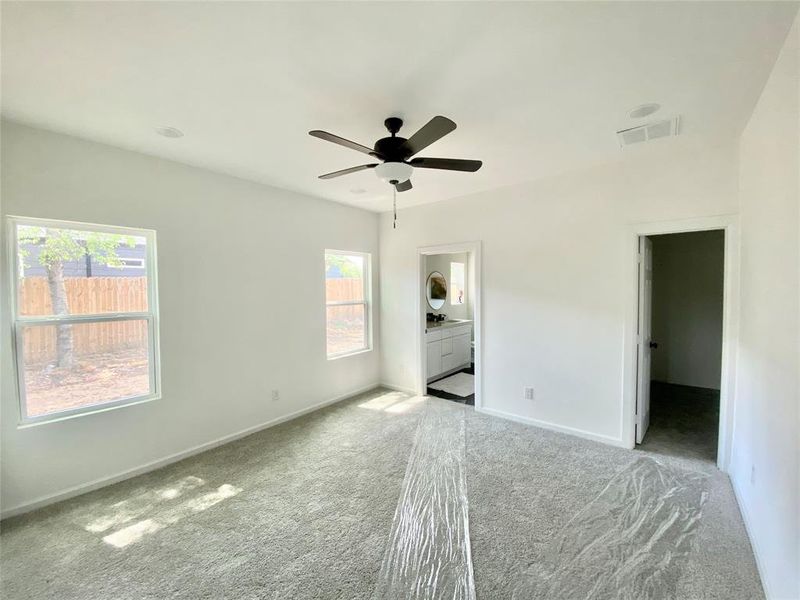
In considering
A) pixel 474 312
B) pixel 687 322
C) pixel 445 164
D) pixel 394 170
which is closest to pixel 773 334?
pixel 445 164

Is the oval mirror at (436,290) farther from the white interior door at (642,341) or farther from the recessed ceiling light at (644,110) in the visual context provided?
the recessed ceiling light at (644,110)

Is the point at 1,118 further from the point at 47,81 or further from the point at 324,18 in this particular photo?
the point at 324,18

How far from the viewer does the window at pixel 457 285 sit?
678 centimetres

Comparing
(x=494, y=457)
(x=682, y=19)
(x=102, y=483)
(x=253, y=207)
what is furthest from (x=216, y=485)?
(x=682, y=19)

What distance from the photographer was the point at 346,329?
478 centimetres

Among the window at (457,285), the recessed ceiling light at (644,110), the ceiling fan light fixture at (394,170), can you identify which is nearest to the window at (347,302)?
the window at (457,285)

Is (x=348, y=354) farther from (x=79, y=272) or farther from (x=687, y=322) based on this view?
(x=687, y=322)

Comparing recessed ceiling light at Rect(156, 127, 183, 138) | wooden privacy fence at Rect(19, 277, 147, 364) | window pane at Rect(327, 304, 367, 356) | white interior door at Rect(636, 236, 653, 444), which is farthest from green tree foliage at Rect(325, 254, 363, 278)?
white interior door at Rect(636, 236, 653, 444)

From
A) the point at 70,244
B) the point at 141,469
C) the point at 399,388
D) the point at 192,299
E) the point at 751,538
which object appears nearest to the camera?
the point at 751,538

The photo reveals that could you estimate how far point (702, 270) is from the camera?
202 inches

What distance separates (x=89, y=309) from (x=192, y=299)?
716 mm

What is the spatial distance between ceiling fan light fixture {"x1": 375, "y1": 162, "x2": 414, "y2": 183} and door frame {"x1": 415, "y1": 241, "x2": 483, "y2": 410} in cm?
208

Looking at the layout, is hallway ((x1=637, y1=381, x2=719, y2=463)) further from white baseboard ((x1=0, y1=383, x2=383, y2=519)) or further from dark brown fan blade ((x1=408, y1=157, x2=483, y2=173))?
white baseboard ((x1=0, y1=383, x2=383, y2=519))

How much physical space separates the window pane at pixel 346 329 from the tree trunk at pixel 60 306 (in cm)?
252
